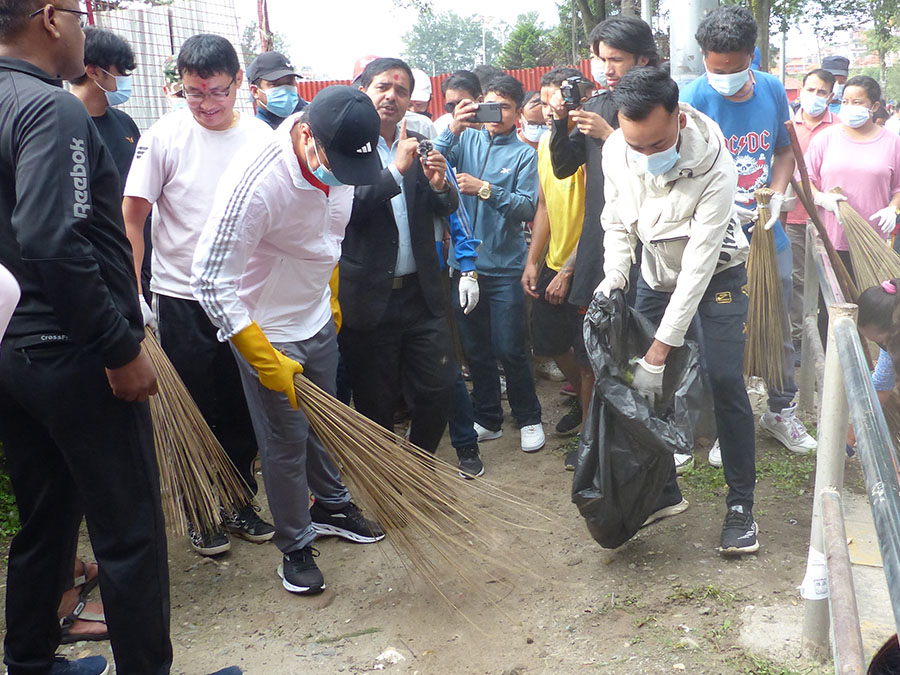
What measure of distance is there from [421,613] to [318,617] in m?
0.36

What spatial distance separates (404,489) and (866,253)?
285cm

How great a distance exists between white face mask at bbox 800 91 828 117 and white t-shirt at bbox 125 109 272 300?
421cm

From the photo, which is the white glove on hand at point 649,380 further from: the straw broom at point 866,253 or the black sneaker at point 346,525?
the straw broom at point 866,253

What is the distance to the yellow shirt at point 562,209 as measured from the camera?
3.92 metres

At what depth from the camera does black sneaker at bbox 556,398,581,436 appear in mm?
4328

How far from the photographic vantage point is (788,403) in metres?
4.03

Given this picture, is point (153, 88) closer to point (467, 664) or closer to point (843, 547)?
point (467, 664)

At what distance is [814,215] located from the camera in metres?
3.98

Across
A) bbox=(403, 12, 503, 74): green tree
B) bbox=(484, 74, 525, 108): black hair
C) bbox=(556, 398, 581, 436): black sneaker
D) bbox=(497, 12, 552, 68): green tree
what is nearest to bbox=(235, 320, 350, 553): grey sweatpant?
bbox=(556, 398, 581, 436): black sneaker

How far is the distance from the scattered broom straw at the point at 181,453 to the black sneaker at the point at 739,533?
1.85 meters

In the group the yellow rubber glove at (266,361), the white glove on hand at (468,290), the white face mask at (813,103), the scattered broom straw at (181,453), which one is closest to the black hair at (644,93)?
the white glove on hand at (468,290)

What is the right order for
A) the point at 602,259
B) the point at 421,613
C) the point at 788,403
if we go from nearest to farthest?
the point at 421,613
the point at 602,259
the point at 788,403

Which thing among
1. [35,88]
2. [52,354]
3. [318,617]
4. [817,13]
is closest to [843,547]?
[318,617]

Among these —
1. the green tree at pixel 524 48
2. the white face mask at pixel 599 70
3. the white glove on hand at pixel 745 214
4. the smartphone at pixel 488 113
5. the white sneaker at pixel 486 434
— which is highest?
the green tree at pixel 524 48
